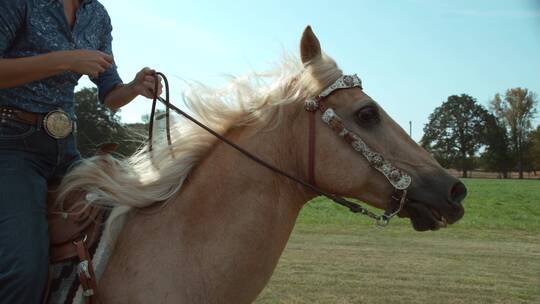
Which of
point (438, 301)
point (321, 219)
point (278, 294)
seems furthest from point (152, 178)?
point (321, 219)

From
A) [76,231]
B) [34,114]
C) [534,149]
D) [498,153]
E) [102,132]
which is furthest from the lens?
[534,149]

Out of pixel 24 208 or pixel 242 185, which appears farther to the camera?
pixel 242 185

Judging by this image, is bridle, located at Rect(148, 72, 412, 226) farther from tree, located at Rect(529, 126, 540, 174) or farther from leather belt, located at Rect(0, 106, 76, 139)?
tree, located at Rect(529, 126, 540, 174)

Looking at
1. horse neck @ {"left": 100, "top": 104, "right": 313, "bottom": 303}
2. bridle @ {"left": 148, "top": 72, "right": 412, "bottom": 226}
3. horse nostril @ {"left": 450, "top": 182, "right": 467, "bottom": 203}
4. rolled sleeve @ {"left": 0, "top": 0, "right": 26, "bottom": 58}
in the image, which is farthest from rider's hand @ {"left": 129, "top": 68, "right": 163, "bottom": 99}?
horse nostril @ {"left": 450, "top": 182, "right": 467, "bottom": 203}

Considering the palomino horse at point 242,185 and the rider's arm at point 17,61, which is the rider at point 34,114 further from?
the palomino horse at point 242,185

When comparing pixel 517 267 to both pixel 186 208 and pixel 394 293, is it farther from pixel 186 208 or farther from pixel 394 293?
pixel 186 208

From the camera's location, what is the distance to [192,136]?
303 centimetres

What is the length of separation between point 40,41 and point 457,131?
105m

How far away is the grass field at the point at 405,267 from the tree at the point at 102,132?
380 centimetres

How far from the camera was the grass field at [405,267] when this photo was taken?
28.7 feet

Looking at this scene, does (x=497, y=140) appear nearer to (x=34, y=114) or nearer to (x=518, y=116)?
(x=518, y=116)

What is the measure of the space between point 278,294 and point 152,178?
20.4 feet

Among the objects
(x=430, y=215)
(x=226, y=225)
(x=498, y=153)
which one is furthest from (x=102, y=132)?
(x=498, y=153)

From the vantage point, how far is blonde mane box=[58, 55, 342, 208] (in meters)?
2.78
